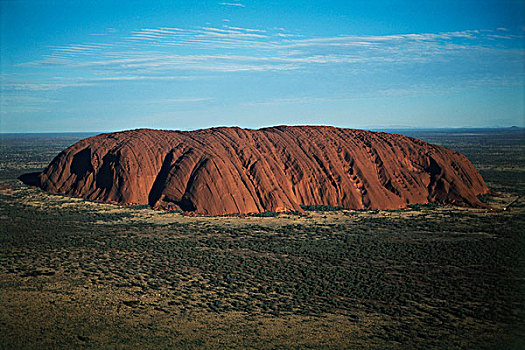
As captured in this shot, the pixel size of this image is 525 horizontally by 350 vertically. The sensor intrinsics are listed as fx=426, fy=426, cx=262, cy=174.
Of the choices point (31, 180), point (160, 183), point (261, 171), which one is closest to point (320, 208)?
point (261, 171)

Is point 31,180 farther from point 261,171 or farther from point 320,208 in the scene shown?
point 320,208

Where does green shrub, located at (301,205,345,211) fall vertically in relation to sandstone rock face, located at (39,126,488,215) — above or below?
below

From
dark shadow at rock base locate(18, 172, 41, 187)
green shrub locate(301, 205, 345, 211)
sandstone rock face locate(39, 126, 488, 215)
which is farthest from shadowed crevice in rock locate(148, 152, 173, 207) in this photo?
dark shadow at rock base locate(18, 172, 41, 187)

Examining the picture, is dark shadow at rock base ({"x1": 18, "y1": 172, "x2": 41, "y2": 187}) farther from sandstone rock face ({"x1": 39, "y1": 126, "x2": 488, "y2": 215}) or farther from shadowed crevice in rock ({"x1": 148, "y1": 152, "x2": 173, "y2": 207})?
shadowed crevice in rock ({"x1": 148, "y1": 152, "x2": 173, "y2": 207})

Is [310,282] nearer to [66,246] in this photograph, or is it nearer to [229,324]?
[229,324]

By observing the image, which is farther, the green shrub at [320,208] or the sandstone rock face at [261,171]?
the green shrub at [320,208]

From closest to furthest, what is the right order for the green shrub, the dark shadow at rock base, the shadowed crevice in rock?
the green shrub, the shadowed crevice in rock, the dark shadow at rock base

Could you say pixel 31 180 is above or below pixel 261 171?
below

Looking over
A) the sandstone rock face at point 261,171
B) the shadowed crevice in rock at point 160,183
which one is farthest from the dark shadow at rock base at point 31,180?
the shadowed crevice in rock at point 160,183

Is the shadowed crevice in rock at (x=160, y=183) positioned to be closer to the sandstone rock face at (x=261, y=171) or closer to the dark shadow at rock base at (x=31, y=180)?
the sandstone rock face at (x=261, y=171)
